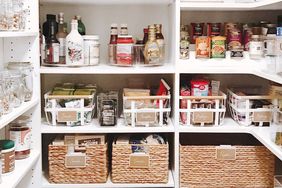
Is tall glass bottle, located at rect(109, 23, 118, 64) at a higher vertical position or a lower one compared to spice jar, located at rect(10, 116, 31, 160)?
higher

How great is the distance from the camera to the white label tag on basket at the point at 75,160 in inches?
81.5

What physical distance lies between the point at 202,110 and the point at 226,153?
25cm

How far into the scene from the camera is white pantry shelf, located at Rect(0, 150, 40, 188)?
1.57m

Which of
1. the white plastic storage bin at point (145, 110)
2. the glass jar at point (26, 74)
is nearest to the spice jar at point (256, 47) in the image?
the white plastic storage bin at point (145, 110)

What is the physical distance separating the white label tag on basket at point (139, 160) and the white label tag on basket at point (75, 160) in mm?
236

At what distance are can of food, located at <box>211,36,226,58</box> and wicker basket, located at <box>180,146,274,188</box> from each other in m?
0.50

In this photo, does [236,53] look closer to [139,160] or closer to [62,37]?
[139,160]

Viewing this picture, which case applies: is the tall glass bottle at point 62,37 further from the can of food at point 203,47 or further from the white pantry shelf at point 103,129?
the can of food at point 203,47

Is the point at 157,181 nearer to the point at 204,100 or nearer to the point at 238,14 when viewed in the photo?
the point at 204,100

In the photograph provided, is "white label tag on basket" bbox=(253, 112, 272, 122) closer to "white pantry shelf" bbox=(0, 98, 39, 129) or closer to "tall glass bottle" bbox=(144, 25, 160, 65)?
"tall glass bottle" bbox=(144, 25, 160, 65)

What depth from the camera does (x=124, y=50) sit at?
2123 mm

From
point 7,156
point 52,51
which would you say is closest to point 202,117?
point 52,51

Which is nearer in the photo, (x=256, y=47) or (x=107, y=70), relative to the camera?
(x=107, y=70)

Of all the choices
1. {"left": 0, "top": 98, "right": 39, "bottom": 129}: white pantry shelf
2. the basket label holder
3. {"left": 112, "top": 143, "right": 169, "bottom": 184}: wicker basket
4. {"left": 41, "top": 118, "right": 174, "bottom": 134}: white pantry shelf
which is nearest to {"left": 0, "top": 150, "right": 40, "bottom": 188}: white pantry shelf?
{"left": 41, "top": 118, "right": 174, "bottom": 134}: white pantry shelf
